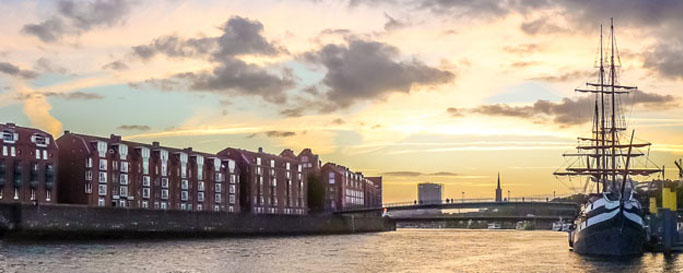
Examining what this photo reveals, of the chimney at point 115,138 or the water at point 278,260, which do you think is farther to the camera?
the chimney at point 115,138

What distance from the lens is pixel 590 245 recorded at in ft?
286

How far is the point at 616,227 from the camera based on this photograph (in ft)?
273

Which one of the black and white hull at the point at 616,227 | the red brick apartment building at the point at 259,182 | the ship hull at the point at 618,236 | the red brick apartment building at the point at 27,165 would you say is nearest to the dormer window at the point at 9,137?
the red brick apartment building at the point at 27,165

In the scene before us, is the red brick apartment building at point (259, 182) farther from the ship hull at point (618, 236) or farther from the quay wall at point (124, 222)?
the ship hull at point (618, 236)

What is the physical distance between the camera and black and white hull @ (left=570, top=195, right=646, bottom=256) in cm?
8250

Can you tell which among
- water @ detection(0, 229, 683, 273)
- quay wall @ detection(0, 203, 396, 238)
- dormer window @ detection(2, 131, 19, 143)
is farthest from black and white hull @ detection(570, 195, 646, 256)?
dormer window @ detection(2, 131, 19, 143)

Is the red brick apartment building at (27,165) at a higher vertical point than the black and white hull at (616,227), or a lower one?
higher

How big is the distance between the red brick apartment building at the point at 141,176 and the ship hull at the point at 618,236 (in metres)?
85.9

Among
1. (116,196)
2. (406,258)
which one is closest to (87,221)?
(116,196)

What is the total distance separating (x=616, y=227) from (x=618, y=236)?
86cm

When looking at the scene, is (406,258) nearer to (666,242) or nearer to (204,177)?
(666,242)

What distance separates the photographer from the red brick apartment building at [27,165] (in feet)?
424

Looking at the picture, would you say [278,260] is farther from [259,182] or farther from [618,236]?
[259,182]

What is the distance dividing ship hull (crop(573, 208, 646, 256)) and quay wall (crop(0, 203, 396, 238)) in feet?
217
